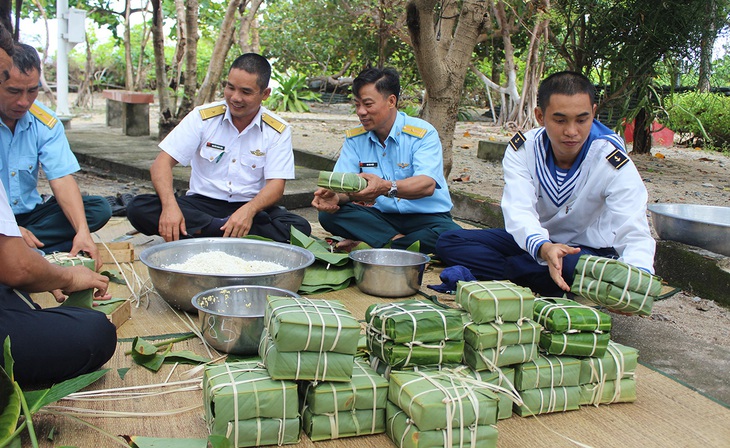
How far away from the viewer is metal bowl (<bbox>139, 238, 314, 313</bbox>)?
2865 millimetres

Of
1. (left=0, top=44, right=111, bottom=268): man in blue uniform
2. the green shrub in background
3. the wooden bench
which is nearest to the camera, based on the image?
(left=0, top=44, right=111, bottom=268): man in blue uniform

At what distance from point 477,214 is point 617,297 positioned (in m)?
2.90

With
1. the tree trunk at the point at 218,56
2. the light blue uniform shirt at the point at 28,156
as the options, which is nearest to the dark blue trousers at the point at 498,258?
the light blue uniform shirt at the point at 28,156

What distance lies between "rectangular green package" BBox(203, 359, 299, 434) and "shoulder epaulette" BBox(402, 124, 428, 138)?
2370 mm

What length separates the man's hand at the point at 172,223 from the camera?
366 cm

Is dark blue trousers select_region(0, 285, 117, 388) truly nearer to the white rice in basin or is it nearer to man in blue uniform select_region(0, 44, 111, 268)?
the white rice in basin

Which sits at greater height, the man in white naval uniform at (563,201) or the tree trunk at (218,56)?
the tree trunk at (218,56)

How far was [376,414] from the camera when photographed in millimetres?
2082

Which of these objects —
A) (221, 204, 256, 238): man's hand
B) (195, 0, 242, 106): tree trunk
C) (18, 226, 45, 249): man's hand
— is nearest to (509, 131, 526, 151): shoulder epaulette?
(221, 204, 256, 238): man's hand

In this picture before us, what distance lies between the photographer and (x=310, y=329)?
195cm

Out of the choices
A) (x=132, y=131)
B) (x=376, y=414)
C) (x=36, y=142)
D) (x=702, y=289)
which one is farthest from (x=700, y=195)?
(x=132, y=131)

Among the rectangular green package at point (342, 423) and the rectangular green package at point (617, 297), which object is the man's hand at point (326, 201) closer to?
the rectangular green package at point (617, 297)

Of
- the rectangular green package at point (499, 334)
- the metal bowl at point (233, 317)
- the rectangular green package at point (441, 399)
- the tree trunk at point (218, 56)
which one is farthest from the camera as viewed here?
the tree trunk at point (218, 56)

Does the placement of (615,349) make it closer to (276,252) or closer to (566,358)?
(566,358)
